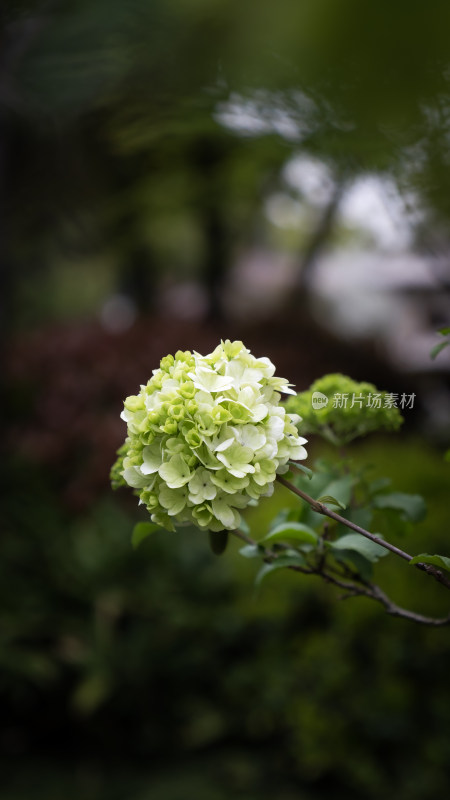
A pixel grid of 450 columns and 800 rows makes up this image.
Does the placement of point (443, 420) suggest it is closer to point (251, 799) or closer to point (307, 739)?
point (307, 739)

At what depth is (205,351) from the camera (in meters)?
3.36

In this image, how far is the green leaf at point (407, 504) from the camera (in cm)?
96

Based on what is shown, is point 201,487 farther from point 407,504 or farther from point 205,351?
point 205,351

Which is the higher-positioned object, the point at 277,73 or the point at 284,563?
the point at 277,73

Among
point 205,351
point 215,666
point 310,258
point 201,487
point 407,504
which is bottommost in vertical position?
point 201,487

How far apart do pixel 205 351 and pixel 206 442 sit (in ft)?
8.84

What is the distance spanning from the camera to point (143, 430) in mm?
699

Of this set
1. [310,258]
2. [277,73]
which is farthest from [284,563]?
[310,258]

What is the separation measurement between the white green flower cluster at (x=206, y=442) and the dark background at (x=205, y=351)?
28 centimetres

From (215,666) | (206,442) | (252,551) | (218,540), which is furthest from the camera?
(215,666)

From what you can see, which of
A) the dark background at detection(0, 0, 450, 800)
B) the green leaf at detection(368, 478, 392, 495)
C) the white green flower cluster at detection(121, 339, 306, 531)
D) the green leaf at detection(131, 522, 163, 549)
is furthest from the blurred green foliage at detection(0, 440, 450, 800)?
the white green flower cluster at detection(121, 339, 306, 531)

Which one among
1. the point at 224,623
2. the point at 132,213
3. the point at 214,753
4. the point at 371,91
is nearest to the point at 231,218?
the point at 132,213

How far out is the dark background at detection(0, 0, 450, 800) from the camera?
1.94 feet

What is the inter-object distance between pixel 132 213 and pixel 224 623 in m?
2.43
